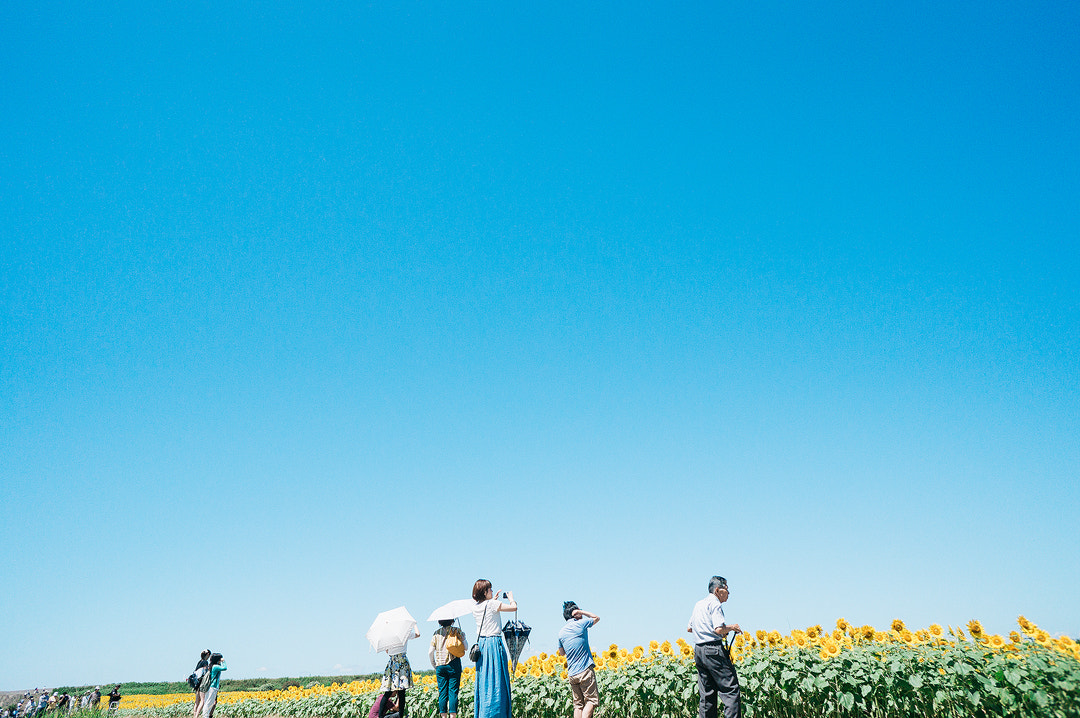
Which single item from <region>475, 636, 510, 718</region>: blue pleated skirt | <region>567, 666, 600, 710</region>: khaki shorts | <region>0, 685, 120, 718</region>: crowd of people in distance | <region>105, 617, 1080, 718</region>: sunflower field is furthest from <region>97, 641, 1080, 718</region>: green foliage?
<region>0, 685, 120, 718</region>: crowd of people in distance

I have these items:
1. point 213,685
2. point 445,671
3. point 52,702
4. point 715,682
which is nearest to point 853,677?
point 715,682

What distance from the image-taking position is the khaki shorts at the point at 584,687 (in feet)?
29.7

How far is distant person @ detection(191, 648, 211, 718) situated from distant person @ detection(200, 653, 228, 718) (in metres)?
0.12

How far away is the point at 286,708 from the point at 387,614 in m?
16.2

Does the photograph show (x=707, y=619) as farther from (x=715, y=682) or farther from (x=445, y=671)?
(x=445, y=671)

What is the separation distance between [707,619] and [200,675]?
13.4 metres

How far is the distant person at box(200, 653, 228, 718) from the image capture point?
588 inches

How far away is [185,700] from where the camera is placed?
32.9 meters

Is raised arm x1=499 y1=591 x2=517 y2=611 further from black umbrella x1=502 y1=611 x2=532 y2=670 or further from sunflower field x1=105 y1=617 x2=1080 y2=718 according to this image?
sunflower field x1=105 y1=617 x2=1080 y2=718

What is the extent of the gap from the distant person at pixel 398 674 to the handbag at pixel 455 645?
1511 mm

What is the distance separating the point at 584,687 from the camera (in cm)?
909

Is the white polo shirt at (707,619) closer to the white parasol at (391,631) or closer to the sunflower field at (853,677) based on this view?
the sunflower field at (853,677)

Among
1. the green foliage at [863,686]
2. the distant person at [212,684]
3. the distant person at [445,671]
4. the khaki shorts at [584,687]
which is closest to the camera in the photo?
the green foliage at [863,686]

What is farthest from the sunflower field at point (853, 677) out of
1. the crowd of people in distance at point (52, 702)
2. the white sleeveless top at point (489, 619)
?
the crowd of people in distance at point (52, 702)
